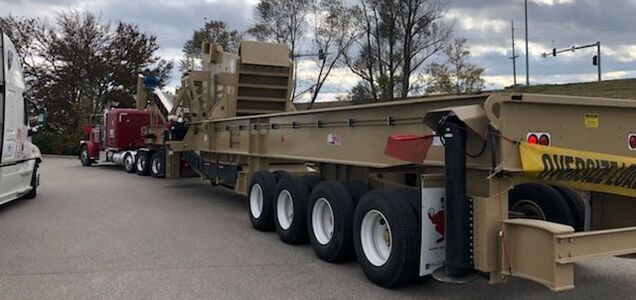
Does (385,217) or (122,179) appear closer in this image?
(385,217)

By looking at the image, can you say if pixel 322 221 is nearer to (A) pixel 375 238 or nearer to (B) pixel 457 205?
(A) pixel 375 238

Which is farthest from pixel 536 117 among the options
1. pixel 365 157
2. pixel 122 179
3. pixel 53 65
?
pixel 53 65

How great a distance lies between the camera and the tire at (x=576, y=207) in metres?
6.17

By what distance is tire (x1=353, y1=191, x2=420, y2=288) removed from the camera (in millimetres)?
5328

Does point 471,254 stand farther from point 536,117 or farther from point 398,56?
point 398,56

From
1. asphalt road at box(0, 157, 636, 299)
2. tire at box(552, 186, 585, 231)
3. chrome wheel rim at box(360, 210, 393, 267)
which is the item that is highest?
tire at box(552, 186, 585, 231)

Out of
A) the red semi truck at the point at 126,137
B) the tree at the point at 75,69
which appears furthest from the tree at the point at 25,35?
the red semi truck at the point at 126,137

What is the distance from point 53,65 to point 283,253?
37.8 meters

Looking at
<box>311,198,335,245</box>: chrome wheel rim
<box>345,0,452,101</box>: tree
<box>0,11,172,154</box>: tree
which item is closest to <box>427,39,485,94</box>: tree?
<box>345,0,452,101</box>: tree

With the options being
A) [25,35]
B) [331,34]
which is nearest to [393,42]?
[331,34]

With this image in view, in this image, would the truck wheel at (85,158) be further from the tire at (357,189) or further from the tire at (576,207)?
the tire at (576,207)

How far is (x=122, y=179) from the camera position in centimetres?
1870

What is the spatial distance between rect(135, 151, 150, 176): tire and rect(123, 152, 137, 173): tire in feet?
1.45

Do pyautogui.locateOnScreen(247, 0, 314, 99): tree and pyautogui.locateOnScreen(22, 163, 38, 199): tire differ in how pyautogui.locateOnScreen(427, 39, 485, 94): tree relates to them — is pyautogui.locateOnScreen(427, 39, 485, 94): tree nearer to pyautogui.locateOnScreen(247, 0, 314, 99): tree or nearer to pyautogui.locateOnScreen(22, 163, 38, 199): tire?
pyautogui.locateOnScreen(247, 0, 314, 99): tree
